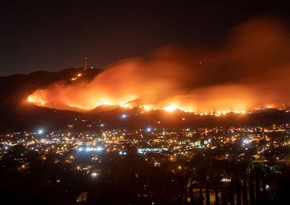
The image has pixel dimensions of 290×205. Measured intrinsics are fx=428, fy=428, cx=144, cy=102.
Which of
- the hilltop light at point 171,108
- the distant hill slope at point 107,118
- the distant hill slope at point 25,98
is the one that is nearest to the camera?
the distant hill slope at point 107,118

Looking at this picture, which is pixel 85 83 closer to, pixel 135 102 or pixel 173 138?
pixel 135 102

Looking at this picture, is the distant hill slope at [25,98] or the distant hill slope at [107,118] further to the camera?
the distant hill slope at [25,98]

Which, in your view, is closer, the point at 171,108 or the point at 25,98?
the point at 171,108

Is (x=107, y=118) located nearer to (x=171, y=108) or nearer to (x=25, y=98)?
(x=171, y=108)

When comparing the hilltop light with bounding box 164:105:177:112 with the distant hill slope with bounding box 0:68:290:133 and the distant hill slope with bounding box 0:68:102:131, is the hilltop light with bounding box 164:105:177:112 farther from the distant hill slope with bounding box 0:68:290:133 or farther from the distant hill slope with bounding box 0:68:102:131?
the distant hill slope with bounding box 0:68:102:131

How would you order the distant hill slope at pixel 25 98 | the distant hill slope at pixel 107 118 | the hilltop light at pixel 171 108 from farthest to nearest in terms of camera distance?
the hilltop light at pixel 171 108 → the distant hill slope at pixel 25 98 → the distant hill slope at pixel 107 118

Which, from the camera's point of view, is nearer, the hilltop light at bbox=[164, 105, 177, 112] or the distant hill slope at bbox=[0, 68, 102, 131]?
the distant hill slope at bbox=[0, 68, 102, 131]

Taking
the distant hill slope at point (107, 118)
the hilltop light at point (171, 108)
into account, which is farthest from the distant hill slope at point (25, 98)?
the hilltop light at point (171, 108)

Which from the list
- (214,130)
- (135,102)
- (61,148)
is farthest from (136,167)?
(135,102)

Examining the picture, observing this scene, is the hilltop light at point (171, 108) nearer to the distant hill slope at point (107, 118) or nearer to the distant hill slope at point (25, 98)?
the distant hill slope at point (107, 118)

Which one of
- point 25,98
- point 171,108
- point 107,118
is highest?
point 25,98

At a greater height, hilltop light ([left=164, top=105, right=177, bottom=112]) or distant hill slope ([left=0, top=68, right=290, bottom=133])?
hilltop light ([left=164, top=105, right=177, bottom=112])

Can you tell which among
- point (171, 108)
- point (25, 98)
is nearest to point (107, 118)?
point (171, 108)

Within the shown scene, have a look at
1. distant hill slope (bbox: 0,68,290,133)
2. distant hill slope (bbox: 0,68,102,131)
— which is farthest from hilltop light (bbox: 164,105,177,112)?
distant hill slope (bbox: 0,68,102,131)
